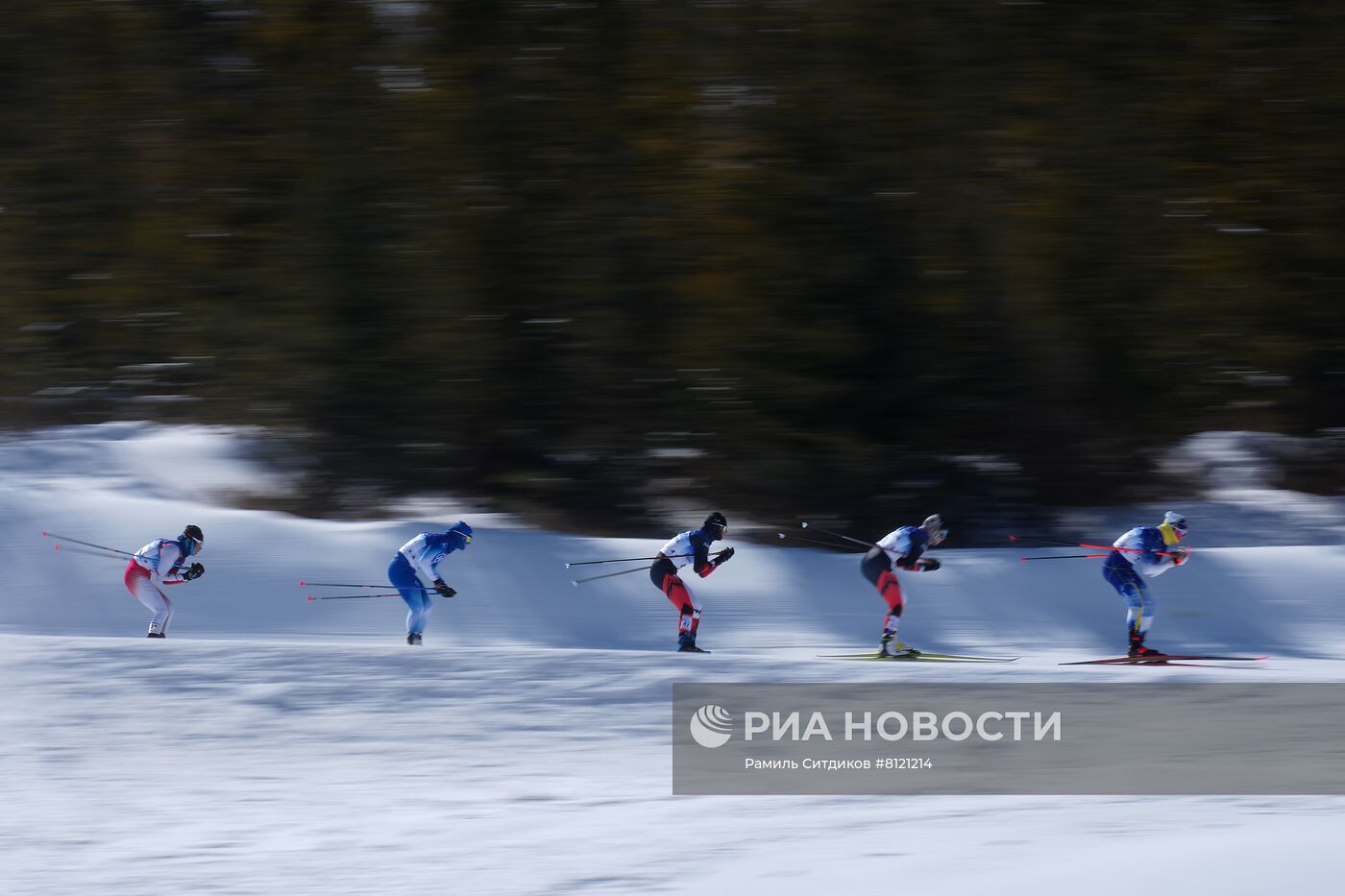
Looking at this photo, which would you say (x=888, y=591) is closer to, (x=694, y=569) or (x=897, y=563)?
(x=897, y=563)

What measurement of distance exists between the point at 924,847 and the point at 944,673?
8.00 ft

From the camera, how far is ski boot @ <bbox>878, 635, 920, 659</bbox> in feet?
25.0

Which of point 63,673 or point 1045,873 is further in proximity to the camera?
point 63,673

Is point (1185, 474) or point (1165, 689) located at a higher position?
point (1185, 474)

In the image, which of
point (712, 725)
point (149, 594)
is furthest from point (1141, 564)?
point (149, 594)

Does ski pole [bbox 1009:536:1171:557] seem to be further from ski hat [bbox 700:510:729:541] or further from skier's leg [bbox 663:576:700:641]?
skier's leg [bbox 663:576:700:641]

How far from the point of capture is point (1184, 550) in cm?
758

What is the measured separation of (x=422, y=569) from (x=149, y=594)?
154cm

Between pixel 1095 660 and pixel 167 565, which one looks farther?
pixel 167 565

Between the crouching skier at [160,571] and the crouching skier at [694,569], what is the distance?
8.19ft

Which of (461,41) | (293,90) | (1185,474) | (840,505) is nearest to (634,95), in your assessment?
(461,41)

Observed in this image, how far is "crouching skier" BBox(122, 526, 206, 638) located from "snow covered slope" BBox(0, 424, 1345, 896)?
0.90ft

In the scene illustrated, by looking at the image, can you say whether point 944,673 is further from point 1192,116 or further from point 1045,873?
point 1192,116

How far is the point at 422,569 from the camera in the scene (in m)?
7.75
